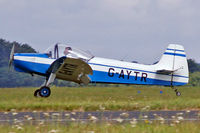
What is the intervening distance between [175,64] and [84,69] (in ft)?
17.3

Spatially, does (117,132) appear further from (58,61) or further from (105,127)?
(58,61)

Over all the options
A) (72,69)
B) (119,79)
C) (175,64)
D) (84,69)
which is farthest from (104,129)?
(175,64)

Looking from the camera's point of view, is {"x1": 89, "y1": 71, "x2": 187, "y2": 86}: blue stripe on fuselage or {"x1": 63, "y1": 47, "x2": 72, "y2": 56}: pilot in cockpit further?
{"x1": 89, "y1": 71, "x2": 187, "y2": 86}: blue stripe on fuselage

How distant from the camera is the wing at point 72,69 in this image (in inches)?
579

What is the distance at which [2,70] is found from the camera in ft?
156

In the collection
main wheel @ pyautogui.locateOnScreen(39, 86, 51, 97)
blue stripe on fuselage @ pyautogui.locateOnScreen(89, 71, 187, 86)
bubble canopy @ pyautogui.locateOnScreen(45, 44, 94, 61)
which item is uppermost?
bubble canopy @ pyautogui.locateOnScreen(45, 44, 94, 61)

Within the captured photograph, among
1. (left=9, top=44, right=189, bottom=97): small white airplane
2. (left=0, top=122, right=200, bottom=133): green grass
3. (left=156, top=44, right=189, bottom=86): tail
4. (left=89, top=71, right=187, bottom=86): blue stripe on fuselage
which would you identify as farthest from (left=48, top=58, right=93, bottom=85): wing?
(left=0, top=122, right=200, bottom=133): green grass

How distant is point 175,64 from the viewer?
18.3 metres

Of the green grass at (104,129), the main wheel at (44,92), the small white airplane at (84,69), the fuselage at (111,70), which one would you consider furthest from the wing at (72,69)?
the green grass at (104,129)

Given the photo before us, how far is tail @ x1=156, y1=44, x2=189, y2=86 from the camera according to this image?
18098mm

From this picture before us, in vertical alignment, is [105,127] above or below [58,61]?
below

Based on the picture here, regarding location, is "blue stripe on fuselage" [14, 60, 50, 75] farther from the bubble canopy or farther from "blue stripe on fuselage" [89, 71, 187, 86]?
"blue stripe on fuselage" [89, 71, 187, 86]

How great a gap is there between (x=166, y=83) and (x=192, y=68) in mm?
41872

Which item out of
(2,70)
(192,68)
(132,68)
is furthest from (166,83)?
(192,68)
